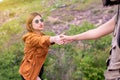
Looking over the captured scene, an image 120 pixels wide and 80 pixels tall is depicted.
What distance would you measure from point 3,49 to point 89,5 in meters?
2.20

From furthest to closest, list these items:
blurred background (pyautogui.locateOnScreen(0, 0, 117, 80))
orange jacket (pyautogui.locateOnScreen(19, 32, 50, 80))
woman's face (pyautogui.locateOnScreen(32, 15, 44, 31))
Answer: blurred background (pyautogui.locateOnScreen(0, 0, 117, 80)) < woman's face (pyautogui.locateOnScreen(32, 15, 44, 31)) < orange jacket (pyautogui.locateOnScreen(19, 32, 50, 80))

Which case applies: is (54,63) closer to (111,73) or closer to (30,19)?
(30,19)

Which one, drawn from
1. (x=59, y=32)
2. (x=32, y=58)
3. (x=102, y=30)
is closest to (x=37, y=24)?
(x=32, y=58)

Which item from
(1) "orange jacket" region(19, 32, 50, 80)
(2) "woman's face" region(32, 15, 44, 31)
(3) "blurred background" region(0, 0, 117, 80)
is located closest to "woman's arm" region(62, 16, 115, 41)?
(1) "orange jacket" region(19, 32, 50, 80)

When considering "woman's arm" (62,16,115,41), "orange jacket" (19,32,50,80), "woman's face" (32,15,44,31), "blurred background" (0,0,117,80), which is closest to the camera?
"woman's arm" (62,16,115,41)

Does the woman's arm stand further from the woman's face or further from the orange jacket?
the woman's face

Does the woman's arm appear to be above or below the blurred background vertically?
above

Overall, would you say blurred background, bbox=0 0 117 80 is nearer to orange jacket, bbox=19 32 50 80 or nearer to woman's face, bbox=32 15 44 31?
woman's face, bbox=32 15 44 31

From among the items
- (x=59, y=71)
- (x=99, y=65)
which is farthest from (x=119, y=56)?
(x=59, y=71)

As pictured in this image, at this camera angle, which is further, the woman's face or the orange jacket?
the woman's face

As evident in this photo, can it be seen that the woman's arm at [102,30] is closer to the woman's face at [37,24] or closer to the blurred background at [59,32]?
the woman's face at [37,24]

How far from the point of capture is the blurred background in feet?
22.4

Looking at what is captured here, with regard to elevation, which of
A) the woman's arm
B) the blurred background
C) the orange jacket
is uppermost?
the woman's arm

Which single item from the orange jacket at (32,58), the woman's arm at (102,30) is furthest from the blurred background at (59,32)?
the woman's arm at (102,30)
